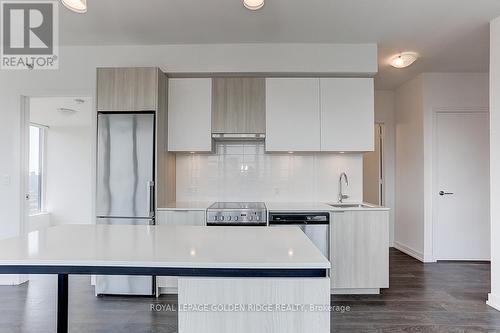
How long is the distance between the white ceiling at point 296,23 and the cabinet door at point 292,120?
2.00ft

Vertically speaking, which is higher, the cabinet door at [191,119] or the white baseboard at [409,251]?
the cabinet door at [191,119]

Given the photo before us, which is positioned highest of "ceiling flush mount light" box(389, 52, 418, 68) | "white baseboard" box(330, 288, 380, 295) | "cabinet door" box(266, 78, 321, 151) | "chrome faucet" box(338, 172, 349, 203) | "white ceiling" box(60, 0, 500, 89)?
"white ceiling" box(60, 0, 500, 89)

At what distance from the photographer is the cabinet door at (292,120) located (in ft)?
11.6

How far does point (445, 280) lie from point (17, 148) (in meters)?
5.24

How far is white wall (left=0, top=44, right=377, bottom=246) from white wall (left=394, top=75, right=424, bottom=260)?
5.68 feet

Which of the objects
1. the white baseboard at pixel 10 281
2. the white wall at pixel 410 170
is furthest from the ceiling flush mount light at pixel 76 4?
the white wall at pixel 410 170

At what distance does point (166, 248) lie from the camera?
1572 mm

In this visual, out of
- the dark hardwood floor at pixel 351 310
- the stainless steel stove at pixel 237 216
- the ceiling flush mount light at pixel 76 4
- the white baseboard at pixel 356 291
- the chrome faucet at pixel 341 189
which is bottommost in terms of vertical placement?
the dark hardwood floor at pixel 351 310

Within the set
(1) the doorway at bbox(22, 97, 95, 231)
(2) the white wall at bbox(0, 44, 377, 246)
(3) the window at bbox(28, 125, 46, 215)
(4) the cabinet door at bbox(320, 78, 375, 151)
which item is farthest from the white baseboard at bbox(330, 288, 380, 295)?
(3) the window at bbox(28, 125, 46, 215)

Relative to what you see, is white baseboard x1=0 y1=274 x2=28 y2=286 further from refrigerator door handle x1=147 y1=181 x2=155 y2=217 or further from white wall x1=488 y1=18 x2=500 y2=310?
white wall x1=488 y1=18 x2=500 y2=310

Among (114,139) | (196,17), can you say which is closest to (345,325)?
(114,139)

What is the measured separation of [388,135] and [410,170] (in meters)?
0.80

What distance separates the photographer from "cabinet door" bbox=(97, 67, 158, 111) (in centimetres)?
322

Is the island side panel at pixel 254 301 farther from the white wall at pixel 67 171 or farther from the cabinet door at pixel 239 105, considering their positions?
the white wall at pixel 67 171
